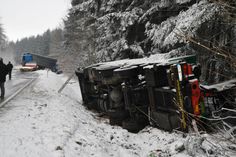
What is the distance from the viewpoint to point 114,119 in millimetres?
10047

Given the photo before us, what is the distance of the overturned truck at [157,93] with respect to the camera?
23.4 feet

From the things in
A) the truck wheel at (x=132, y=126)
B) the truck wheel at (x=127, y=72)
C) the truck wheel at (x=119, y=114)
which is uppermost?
the truck wheel at (x=127, y=72)

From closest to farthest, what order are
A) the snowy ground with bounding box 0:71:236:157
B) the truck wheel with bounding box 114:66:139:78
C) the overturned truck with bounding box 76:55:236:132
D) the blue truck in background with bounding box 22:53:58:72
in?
1. the snowy ground with bounding box 0:71:236:157
2. the overturned truck with bounding box 76:55:236:132
3. the truck wheel with bounding box 114:66:139:78
4. the blue truck in background with bounding box 22:53:58:72

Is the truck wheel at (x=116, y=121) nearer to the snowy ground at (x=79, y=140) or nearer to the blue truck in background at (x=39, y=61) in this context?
the snowy ground at (x=79, y=140)

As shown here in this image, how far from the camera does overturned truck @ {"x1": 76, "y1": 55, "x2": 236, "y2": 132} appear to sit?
23.4ft

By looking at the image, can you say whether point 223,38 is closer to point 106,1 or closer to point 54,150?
point 54,150

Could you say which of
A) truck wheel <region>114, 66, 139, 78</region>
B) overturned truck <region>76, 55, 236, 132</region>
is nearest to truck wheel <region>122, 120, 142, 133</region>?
overturned truck <region>76, 55, 236, 132</region>

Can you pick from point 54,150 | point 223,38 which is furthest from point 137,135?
point 223,38

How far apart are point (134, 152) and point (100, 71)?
3745 mm

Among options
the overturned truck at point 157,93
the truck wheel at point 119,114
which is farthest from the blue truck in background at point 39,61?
the truck wheel at point 119,114

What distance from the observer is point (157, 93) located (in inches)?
323

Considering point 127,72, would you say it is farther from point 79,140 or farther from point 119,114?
point 79,140

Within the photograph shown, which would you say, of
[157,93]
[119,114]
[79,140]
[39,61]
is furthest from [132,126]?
[39,61]

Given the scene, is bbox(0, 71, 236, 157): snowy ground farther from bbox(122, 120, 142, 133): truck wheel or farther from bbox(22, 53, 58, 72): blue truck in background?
bbox(22, 53, 58, 72): blue truck in background
